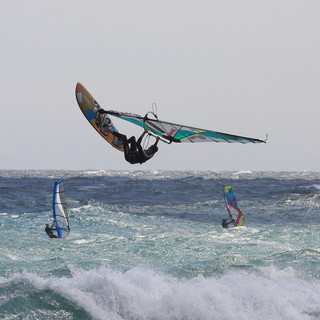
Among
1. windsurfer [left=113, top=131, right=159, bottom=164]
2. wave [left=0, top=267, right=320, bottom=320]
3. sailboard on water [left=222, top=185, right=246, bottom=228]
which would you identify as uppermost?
windsurfer [left=113, top=131, right=159, bottom=164]

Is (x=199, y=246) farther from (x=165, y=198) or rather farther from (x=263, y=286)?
(x=165, y=198)

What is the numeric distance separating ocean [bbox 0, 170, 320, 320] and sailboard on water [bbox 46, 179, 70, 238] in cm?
33

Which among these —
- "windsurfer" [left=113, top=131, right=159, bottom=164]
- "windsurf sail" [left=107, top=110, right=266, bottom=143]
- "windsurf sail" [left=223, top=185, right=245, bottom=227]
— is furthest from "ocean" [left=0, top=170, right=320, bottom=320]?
"windsurf sail" [left=107, top=110, right=266, bottom=143]

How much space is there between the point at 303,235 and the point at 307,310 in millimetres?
8682

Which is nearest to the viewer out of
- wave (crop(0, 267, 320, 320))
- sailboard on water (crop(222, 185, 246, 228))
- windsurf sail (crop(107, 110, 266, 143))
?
windsurf sail (crop(107, 110, 266, 143))

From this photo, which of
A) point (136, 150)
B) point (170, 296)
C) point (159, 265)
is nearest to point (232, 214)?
point (159, 265)

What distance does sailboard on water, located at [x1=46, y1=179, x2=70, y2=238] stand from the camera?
15933mm

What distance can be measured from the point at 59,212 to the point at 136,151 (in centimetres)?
688

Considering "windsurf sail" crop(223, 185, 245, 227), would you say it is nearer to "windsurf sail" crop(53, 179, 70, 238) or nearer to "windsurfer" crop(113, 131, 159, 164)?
"windsurf sail" crop(53, 179, 70, 238)

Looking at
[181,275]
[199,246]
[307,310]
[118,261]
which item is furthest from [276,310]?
[199,246]

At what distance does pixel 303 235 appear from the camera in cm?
1902

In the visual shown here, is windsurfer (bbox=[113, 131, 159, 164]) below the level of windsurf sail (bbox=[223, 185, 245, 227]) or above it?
above

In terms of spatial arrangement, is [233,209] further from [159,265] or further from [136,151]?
[136,151]

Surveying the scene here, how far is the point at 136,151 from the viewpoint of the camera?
33.5 ft
